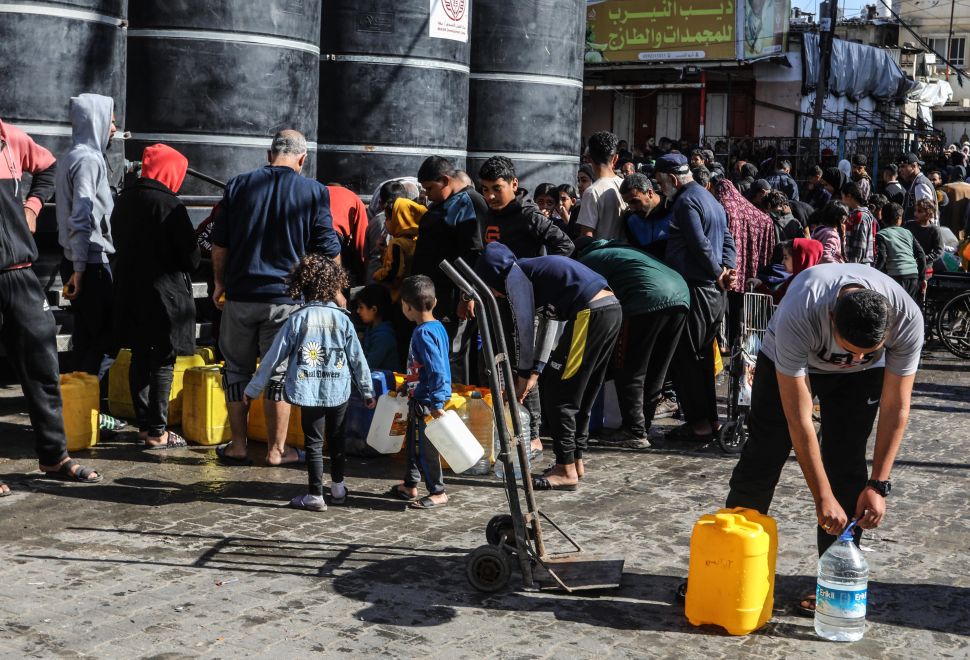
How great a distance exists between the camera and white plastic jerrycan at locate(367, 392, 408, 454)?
732cm

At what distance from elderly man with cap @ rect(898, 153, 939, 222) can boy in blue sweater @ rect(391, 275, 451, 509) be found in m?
8.79

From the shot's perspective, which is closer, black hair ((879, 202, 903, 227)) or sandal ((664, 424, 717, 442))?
sandal ((664, 424, 717, 442))

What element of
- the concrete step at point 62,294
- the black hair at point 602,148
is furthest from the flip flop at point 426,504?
the black hair at point 602,148

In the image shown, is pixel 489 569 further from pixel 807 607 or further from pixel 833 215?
pixel 833 215

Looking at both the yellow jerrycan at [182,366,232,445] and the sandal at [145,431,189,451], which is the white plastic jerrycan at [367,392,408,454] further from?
the sandal at [145,431,189,451]

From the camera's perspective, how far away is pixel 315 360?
6.35 metres

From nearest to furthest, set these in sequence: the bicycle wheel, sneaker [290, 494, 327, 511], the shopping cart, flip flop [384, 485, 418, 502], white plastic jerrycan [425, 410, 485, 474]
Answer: white plastic jerrycan [425, 410, 485, 474], sneaker [290, 494, 327, 511], flip flop [384, 485, 418, 502], the shopping cart, the bicycle wheel

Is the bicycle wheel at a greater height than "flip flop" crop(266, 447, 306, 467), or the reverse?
the bicycle wheel

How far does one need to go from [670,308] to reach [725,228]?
1.00 metres

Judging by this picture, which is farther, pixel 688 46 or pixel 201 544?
pixel 688 46

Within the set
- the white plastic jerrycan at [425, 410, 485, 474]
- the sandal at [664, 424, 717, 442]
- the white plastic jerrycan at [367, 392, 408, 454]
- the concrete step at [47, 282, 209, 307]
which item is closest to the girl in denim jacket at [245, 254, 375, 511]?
the white plastic jerrycan at [425, 410, 485, 474]

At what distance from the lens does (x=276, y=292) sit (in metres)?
6.94

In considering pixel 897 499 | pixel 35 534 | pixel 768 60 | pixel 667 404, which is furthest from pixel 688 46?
pixel 35 534

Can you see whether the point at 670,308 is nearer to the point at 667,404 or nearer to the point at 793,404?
the point at 667,404
